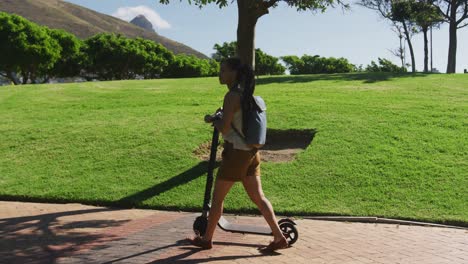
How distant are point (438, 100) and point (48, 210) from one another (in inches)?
419

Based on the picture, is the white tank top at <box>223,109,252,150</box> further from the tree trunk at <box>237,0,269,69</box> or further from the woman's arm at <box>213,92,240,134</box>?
the tree trunk at <box>237,0,269,69</box>

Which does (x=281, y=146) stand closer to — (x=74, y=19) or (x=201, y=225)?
(x=201, y=225)

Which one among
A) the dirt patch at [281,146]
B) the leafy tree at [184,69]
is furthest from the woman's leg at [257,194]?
the leafy tree at [184,69]

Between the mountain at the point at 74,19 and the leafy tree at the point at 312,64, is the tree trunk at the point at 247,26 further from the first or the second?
the mountain at the point at 74,19

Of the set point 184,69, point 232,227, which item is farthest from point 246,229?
point 184,69

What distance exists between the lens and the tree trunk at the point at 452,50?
1373 inches

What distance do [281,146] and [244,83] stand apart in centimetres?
584

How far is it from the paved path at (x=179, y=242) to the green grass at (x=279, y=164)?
0.77 meters

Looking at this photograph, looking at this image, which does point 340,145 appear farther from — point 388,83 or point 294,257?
A: point 388,83

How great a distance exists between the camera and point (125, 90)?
18.8 m

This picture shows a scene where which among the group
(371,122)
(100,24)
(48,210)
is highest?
(100,24)

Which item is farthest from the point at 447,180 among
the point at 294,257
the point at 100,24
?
the point at 100,24

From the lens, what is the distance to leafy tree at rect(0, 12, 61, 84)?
125 ft

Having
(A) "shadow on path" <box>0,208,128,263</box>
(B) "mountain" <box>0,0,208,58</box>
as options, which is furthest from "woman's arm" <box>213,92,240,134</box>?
(B) "mountain" <box>0,0,208,58</box>
